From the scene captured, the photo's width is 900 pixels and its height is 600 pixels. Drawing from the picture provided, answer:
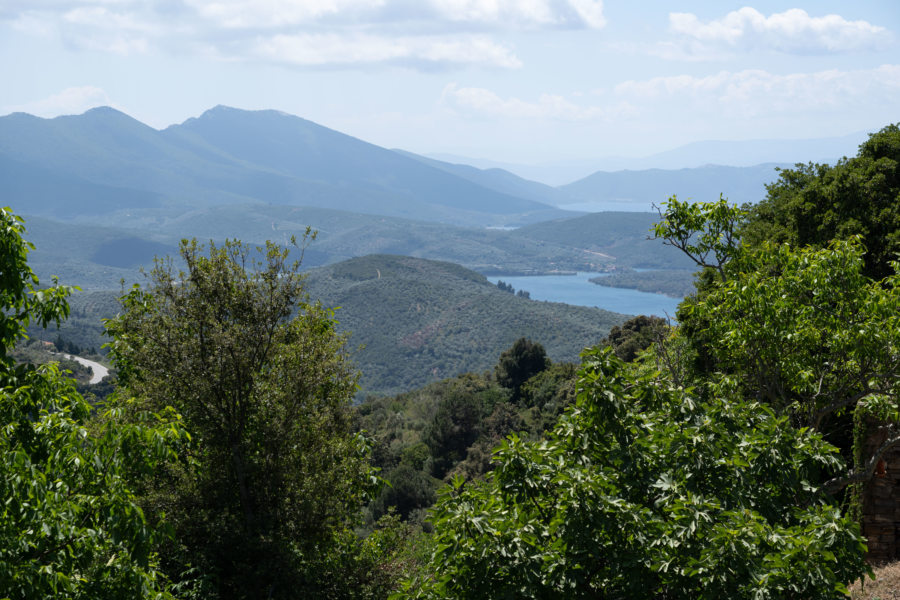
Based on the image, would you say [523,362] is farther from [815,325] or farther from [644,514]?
[644,514]

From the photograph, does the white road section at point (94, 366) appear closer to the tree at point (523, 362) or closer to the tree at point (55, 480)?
the tree at point (523, 362)

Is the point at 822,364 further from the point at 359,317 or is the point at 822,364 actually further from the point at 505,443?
the point at 359,317

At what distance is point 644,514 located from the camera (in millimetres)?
5273

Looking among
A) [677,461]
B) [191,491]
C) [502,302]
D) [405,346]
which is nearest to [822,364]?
[677,461]

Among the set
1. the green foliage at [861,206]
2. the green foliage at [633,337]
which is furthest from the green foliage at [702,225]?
the green foliage at [633,337]

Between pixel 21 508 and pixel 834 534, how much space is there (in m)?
5.57

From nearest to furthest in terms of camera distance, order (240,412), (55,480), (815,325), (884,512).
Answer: (55,480)
(815,325)
(240,412)
(884,512)

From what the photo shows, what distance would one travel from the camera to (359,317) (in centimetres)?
14400

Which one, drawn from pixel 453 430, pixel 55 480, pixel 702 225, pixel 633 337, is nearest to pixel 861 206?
pixel 702 225

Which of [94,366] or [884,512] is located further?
[94,366]

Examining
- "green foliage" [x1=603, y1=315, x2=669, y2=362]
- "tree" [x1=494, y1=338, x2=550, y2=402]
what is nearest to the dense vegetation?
"green foliage" [x1=603, y1=315, x2=669, y2=362]

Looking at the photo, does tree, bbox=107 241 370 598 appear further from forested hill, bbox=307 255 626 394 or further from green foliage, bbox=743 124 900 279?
forested hill, bbox=307 255 626 394

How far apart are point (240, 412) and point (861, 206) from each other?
580 inches

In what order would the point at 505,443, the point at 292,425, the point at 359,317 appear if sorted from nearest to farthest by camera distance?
1. the point at 505,443
2. the point at 292,425
3. the point at 359,317
